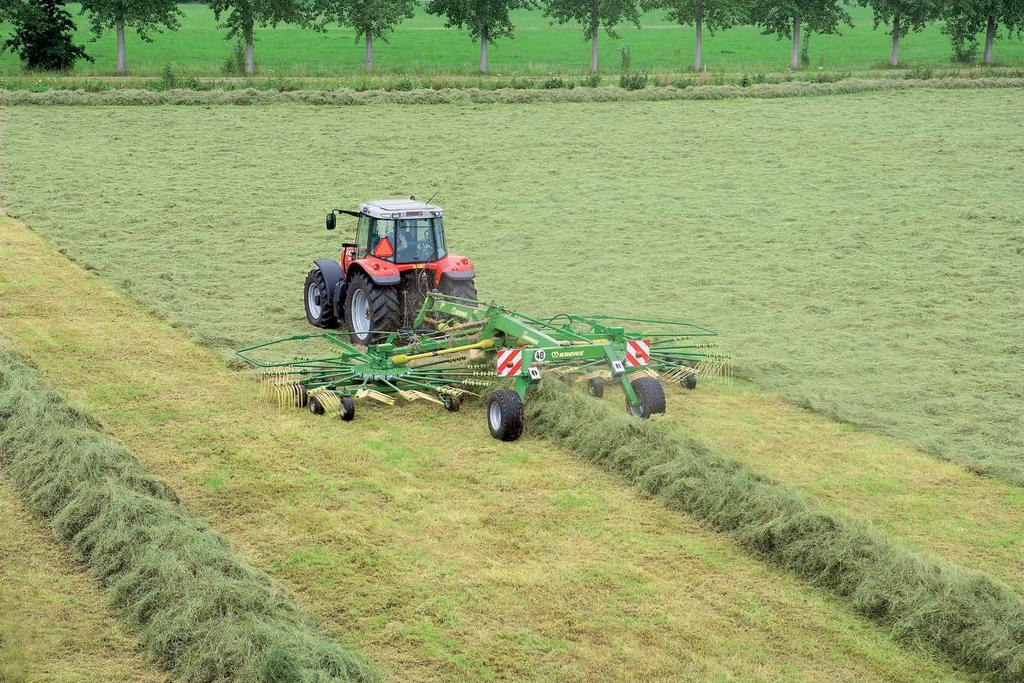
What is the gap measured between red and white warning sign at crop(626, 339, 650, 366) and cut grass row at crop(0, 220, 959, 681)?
154cm

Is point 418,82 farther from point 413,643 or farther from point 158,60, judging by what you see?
point 413,643

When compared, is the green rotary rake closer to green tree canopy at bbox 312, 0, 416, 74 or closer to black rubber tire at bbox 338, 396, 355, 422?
black rubber tire at bbox 338, 396, 355, 422

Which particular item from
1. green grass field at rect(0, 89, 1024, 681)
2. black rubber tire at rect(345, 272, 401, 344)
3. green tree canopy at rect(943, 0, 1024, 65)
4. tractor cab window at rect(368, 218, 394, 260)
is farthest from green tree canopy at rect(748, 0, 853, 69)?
black rubber tire at rect(345, 272, 401, 344)

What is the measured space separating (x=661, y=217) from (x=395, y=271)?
33.9ft

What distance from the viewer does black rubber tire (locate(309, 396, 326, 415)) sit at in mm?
13906

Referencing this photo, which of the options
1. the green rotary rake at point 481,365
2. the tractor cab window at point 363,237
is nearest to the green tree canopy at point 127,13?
the tractor cab window at point 363,237

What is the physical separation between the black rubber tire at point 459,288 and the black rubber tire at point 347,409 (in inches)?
124

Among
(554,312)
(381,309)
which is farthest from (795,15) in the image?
(381,309)

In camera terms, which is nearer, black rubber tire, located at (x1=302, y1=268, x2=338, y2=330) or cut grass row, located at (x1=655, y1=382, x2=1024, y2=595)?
cut grass row, located at (x1=655, y1=382, x2=1024, y2=595)

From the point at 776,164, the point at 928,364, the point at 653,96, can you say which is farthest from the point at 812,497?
the point at 653,96

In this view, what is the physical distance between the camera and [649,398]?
1345 cm

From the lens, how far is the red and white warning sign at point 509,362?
43.8 feet

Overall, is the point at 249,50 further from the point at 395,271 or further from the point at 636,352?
the point at 636,352

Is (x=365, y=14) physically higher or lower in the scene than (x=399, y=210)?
higher
